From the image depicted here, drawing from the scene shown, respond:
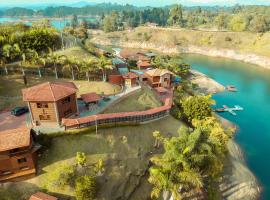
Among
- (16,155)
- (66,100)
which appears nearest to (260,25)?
(66,100)

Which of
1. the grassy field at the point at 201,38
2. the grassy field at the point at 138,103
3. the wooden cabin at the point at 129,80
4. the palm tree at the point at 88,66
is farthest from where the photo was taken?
the grassy field at the point at 201,38

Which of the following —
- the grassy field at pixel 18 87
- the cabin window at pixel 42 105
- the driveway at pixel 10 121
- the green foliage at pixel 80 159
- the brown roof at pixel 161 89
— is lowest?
the brown roof at pixel 161 89

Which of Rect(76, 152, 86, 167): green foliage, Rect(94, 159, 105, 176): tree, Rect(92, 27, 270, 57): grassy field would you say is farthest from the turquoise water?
Rect(76, 152, 86, 167): green foliage

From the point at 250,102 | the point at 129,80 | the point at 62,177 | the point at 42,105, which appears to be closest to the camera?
the point at 62,177

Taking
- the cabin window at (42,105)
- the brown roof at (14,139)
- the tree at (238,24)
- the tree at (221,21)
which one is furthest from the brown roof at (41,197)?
the tree at (221,21)

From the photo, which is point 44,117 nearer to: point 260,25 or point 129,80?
point 129,80

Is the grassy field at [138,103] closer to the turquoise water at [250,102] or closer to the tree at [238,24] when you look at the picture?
the turquoise water at [250,102]

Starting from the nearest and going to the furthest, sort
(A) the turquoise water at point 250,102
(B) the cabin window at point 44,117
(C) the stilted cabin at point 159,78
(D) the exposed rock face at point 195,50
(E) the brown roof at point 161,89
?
1. (B) the cabin window at point 44,117
2. (A) the turquoise water at point 250,102
3. (E) the brown roof at point 161,89
4. (C) the stilted cabin at point 159,78
5. (D) the exposed rock face at point 195,50

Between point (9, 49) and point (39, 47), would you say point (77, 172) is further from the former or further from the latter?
point (39, 47)
